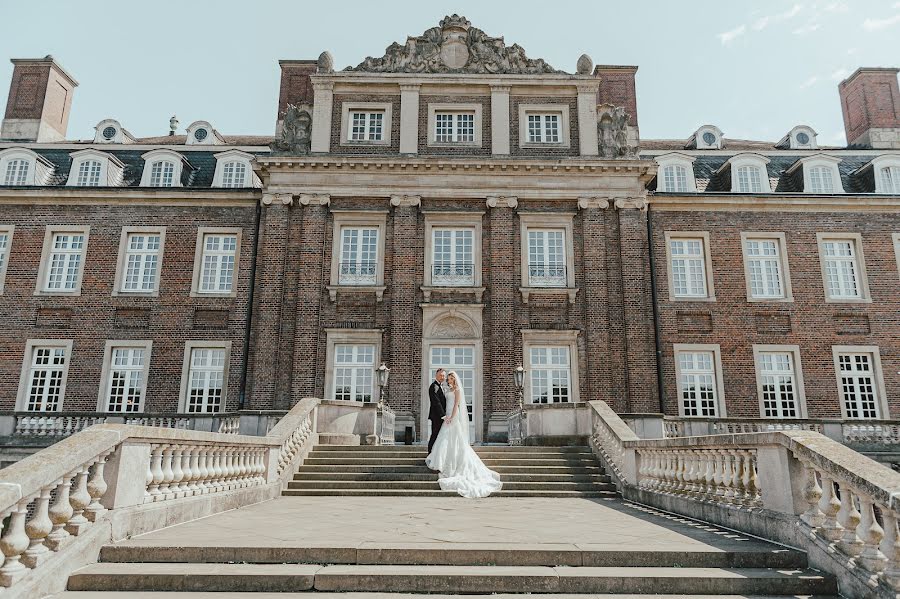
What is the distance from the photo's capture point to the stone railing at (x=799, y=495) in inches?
204

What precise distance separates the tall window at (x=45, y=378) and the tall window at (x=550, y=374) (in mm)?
15111

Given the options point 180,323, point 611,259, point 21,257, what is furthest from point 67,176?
point 611,259

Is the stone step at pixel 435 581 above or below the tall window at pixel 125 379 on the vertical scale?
below

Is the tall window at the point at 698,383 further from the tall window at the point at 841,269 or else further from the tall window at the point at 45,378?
the tall window at the point at 45,378

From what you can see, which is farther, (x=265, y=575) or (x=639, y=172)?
(x=639, y=172)

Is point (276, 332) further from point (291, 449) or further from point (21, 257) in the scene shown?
point (21, 257)

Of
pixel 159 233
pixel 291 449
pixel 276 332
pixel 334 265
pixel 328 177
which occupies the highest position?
pixel 328 177

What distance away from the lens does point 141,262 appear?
878 inches

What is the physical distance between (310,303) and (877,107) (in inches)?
937

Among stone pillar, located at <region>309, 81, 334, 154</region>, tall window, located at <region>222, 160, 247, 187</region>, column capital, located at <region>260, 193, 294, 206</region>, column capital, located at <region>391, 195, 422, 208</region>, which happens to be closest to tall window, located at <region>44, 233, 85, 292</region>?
tall window, located at <region>222, 160, 247, 187</region>

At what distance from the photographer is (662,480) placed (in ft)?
34.3

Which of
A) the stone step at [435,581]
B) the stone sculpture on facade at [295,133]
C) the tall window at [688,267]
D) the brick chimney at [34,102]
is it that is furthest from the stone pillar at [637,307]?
the brick chimney at [34,102]

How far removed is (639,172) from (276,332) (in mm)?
12754

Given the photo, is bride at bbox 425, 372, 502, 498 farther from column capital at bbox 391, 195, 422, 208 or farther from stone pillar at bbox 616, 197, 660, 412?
column capital at bbox 391, 195, 422, 208
